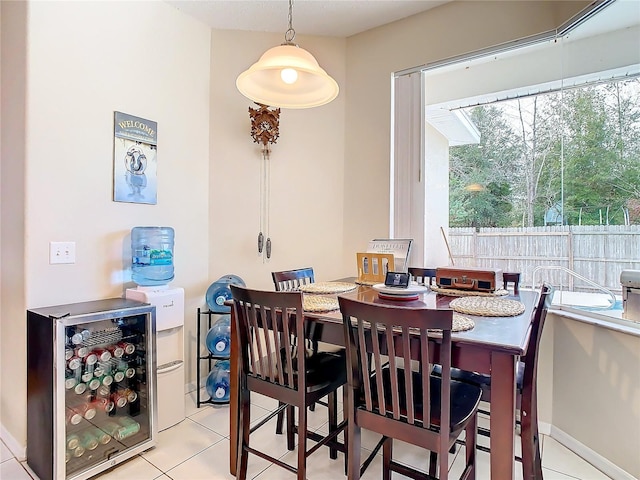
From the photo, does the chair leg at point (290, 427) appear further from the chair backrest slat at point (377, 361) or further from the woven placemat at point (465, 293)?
the woven placemat at point (465, 293)

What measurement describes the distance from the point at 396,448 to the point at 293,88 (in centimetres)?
218

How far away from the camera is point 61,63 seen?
6.91 ft

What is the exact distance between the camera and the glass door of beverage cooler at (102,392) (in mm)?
1847

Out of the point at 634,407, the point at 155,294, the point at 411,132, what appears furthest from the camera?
the point at 411,132

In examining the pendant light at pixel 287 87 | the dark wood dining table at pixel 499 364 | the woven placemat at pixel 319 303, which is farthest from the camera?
the pendant light at pixel 287 87

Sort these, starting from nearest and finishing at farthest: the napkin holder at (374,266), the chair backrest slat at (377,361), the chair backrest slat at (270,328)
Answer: the chair backrest slat at (377,361), the chair backrest slat at (270,328), the napkin holder at (374,266)

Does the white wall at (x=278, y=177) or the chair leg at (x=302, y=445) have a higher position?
the white wall at (x=278, y=177)

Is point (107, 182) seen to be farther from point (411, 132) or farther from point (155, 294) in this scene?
point (411, 132)

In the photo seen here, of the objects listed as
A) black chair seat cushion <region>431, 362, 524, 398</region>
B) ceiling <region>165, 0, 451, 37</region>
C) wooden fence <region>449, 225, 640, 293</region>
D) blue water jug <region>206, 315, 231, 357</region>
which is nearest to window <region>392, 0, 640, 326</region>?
wooden fence <region>449, 225, 640, 293</region>

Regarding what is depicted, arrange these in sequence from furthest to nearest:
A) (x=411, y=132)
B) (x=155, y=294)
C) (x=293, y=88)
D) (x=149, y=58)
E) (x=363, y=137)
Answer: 1. (x=363, y=137)
2. (x=411, y=132)
3. (x=149, y=58)
4. (x=155, y=294)
5. (x=293, y=88)

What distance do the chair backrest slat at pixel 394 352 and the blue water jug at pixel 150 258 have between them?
1587 millimetres

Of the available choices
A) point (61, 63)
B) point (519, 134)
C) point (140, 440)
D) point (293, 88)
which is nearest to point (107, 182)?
point (61, 63)

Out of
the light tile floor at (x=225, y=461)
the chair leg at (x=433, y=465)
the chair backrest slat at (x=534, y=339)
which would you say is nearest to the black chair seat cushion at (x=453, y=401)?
the chair backrest slat at (x=534, y=339)

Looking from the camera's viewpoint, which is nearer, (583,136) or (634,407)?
(634,407)
